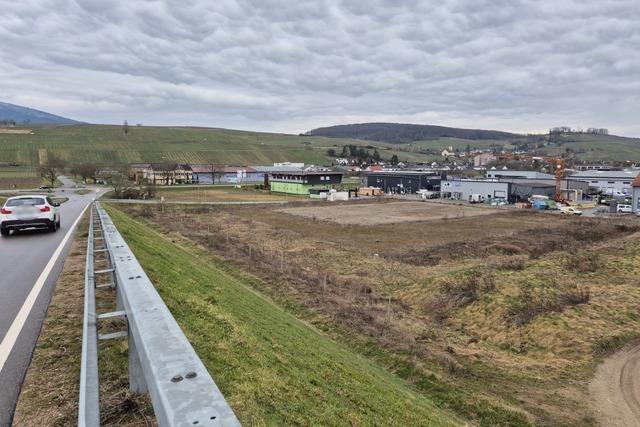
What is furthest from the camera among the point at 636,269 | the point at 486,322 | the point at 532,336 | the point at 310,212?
the point at 310,212

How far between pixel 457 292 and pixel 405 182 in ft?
255

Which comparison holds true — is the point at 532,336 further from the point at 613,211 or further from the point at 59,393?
the point at 613,211

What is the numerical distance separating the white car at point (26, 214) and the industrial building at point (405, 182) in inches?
3251

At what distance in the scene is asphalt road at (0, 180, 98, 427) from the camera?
4512mm

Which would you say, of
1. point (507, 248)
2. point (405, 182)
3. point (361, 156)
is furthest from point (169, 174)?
point (361, 156)

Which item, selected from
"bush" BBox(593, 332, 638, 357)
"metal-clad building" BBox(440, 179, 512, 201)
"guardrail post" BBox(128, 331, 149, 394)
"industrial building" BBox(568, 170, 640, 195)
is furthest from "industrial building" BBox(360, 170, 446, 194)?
"guardrail post" BBox(128, 331, 149, 394)

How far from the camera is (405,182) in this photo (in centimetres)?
9538

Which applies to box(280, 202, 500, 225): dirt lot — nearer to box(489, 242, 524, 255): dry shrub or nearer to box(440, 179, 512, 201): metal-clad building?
box(440, 179, 512, 201): metal-clad building

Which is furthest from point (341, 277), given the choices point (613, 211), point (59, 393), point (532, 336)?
point (613, 211)

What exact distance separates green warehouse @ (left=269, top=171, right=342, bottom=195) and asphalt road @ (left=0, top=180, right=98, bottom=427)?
72.1 metres

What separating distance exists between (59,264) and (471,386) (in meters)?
11.5

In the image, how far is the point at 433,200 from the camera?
79312 mm

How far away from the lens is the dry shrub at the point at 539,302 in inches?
657

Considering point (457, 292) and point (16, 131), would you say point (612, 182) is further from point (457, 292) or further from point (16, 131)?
point (16, 131)
